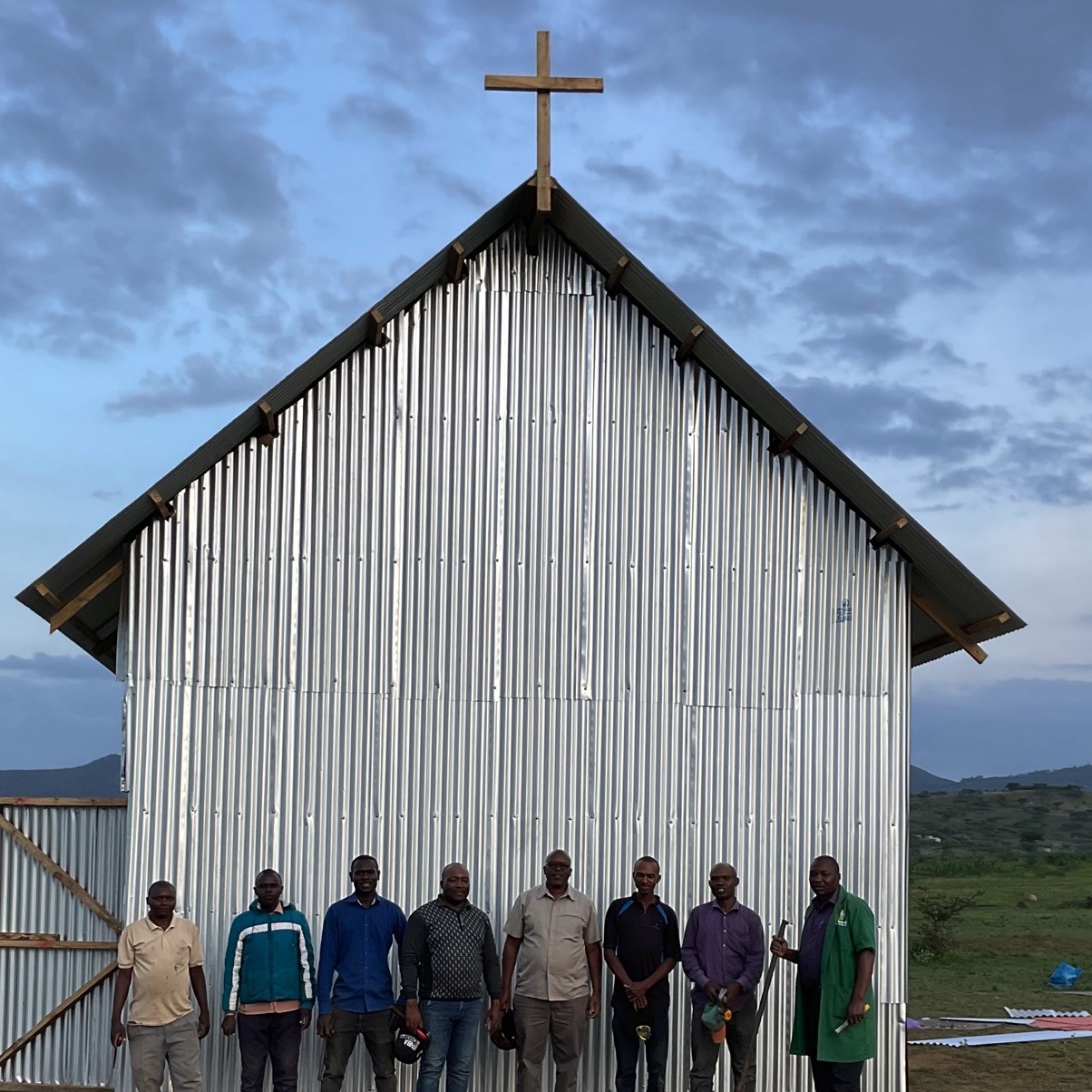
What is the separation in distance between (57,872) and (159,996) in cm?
221

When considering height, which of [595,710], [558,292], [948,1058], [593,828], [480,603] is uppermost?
[558,292]

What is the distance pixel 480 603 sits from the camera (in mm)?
13555

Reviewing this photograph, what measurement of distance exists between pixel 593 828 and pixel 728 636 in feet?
6.27

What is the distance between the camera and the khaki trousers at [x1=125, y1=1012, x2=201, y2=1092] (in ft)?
40.4

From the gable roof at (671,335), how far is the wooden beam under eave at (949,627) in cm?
2

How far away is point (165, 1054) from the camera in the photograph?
12.5 m

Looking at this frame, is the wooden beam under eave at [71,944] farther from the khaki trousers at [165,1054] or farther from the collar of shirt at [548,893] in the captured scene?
the collar of shirt at [548,893]

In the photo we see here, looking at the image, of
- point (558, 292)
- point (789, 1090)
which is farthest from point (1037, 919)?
point (558, 292)

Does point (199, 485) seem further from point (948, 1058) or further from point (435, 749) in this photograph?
point (948, 1058)

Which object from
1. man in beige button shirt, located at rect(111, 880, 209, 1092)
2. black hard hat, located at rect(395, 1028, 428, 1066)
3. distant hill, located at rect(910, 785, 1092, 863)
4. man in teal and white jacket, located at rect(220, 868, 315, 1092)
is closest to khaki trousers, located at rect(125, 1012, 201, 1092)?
man in beige button shirt, located at rect(111, 880, 209, 1092)

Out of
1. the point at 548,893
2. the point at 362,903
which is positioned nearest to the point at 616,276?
the point at 548,893

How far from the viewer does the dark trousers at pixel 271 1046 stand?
12.4m

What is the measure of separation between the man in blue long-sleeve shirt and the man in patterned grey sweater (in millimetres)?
217

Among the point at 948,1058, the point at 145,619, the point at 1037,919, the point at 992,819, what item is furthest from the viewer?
the point at 992,819
